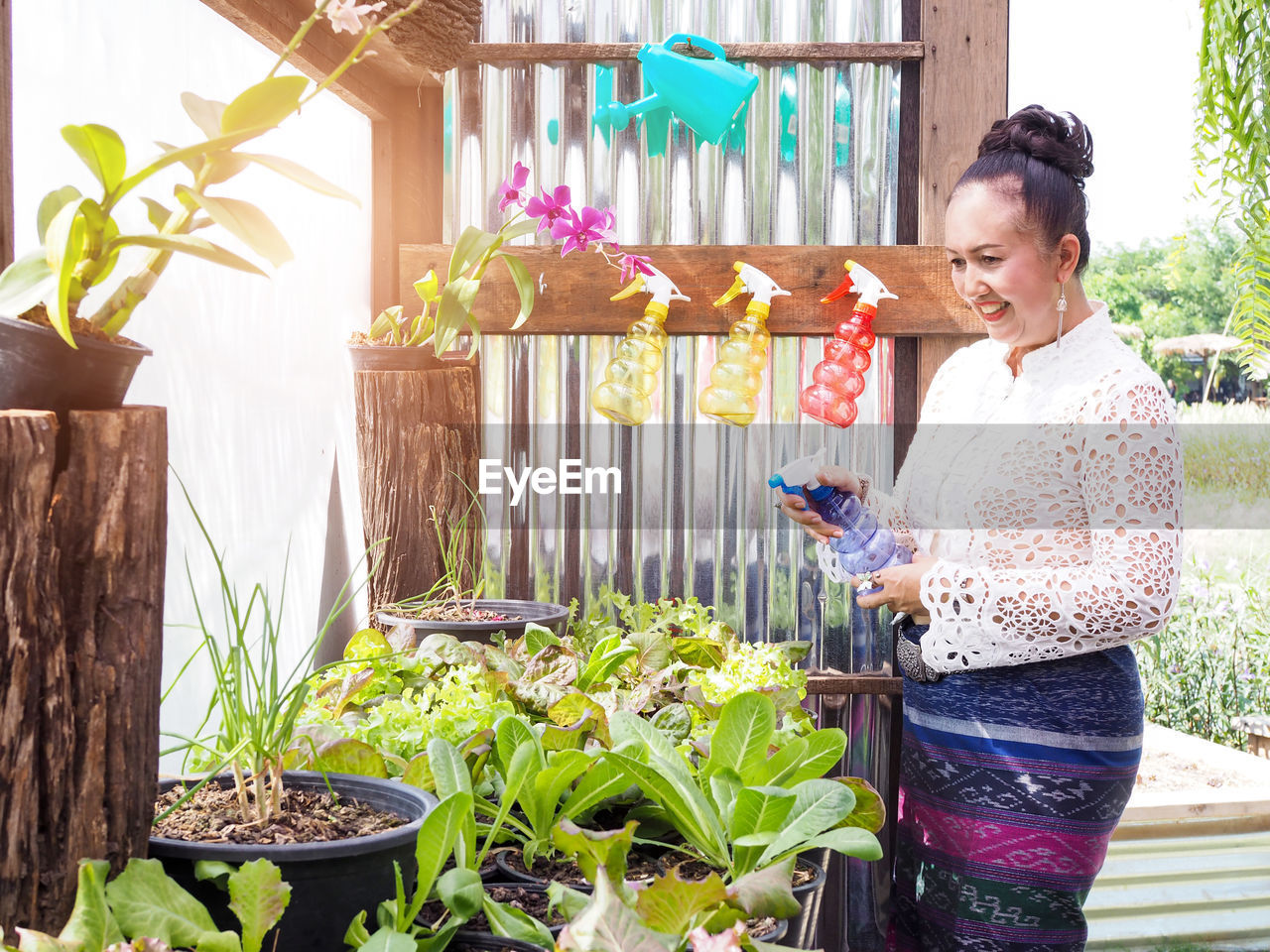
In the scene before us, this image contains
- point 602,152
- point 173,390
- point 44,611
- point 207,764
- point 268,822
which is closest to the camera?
point 44,611

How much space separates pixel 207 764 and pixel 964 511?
3.42ft

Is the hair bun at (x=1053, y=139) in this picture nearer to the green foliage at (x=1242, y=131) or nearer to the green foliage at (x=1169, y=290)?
the green foliage at (x=1242, y=131)

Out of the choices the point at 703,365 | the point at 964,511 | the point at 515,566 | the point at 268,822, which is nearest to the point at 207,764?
the point at 268,822

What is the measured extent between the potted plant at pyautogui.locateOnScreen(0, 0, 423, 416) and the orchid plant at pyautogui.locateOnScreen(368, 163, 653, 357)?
101 cm

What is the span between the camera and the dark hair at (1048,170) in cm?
145

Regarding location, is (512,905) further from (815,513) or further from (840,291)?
(840,291)

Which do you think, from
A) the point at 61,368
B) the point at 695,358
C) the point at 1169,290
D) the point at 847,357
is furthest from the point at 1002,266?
the point at 1169,290

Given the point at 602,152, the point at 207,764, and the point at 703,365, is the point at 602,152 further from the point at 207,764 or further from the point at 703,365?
the point at 207,764

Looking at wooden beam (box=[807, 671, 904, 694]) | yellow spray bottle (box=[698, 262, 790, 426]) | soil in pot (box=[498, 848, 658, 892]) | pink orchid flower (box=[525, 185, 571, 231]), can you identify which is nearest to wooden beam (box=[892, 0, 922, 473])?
yellow spray bottle (box=[698, 262, 790, 426])

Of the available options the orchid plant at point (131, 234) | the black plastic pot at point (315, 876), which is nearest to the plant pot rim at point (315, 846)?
the black plastic pot at point (315, 876)

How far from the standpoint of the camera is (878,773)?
231 centimetres

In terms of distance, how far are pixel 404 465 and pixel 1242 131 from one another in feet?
5.27

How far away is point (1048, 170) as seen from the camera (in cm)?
146

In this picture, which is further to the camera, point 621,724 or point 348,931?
point 621,724
